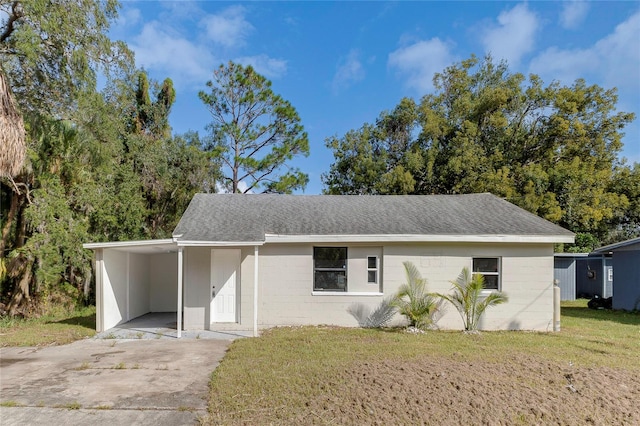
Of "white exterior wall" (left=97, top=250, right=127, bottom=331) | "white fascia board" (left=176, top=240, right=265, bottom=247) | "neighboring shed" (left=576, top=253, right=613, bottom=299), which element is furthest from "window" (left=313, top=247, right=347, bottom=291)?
"neighboring shed" (left=576, top=253, right=613, bottom=299)

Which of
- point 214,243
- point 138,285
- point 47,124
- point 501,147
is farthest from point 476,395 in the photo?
point 501,147

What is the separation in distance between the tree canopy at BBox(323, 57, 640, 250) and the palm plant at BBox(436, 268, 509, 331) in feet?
36.6

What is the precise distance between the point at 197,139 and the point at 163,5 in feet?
29.8

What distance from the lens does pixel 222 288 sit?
33.5 ft

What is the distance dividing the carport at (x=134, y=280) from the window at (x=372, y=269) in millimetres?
4872

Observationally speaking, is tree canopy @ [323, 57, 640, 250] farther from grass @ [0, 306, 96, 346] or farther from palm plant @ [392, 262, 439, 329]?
grass @ [0, 306, 96, 346]

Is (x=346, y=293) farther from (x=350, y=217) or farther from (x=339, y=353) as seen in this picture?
(x=339, y=353)

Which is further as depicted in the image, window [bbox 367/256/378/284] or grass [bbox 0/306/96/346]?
window [bbox 367/256/378/284]

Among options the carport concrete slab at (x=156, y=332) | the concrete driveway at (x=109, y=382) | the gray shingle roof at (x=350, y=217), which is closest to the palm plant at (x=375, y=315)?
the gray shingle roof at (x=350, y=217)

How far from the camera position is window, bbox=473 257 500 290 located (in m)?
10.2

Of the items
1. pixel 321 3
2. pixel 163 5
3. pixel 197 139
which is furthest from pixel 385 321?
pixel 197 139

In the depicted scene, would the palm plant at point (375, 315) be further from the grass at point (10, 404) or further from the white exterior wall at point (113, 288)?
the grass at point (10, 404)

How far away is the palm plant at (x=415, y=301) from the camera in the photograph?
9.57m

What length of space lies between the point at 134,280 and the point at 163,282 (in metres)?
1.69
